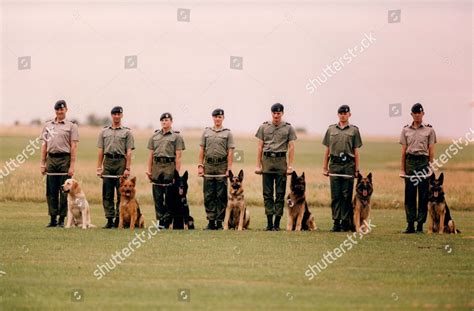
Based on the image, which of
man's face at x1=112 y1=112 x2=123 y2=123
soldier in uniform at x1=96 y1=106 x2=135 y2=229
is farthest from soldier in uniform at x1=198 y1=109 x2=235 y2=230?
man's face at x1=112 y1=112 x2=123 y2=123

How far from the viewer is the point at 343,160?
17.5m

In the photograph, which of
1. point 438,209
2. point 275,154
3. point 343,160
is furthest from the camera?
point 275,154

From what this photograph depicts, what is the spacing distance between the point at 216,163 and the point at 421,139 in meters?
3.22

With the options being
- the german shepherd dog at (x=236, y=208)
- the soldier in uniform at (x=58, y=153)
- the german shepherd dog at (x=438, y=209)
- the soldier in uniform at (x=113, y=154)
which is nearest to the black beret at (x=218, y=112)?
the german shepherd dog at (x=236, y=208)

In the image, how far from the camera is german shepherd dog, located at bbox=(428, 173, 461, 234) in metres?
17.2

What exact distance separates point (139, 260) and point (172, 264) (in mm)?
571

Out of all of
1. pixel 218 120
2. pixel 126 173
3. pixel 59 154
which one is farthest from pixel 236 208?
pixel 59 154

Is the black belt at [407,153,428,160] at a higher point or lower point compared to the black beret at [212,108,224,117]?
lower

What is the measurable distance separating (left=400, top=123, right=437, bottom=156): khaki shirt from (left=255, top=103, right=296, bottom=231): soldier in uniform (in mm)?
1817

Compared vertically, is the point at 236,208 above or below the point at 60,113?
below

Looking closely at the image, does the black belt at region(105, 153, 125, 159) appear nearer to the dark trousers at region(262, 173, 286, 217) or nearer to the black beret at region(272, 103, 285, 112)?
the dark trousers at region(262, 173, 286, 217)

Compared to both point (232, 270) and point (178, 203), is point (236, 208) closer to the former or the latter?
point (178, 203)

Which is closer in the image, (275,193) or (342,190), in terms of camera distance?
(342,190)

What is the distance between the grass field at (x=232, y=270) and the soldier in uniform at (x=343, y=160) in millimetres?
592
